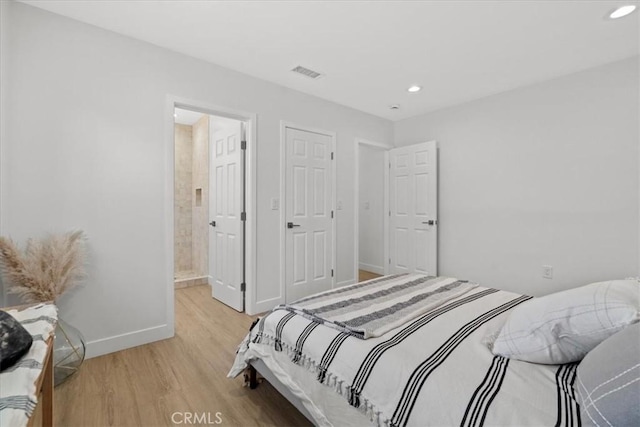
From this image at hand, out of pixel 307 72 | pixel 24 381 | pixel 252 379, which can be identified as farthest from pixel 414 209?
pixel 24 381

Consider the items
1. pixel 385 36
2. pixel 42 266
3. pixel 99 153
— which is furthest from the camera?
pixel 385 36

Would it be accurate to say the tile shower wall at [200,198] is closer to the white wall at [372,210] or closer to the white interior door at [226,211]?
the white interior door at [226,211]

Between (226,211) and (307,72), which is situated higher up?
(307,72)

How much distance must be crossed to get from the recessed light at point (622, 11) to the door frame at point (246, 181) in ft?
9.69

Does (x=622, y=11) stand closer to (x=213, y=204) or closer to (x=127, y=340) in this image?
(x=213, y=204)

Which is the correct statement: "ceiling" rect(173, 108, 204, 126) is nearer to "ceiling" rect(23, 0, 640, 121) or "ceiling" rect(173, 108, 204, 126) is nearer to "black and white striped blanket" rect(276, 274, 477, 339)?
"ceiling" rect(23, 0, 640, 121)

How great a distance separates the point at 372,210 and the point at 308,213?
202 centimetres

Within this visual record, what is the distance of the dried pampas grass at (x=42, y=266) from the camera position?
181cm

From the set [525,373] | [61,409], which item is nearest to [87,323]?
[61,409]

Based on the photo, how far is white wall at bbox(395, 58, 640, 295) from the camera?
275cm

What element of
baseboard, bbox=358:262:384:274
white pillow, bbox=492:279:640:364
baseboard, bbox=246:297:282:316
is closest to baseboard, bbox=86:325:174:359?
baseboard, bbox=246:297:282:316

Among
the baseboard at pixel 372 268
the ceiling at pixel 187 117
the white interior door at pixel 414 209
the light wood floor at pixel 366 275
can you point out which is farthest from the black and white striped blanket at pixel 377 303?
the ceiling at pixel 187 117

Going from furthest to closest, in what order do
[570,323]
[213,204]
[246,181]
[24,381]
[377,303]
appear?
[213,204] < [246,181] < [377,303] < [570,323] < [24,381]

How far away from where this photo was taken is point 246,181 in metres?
3.17
